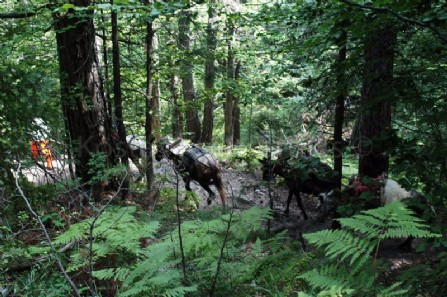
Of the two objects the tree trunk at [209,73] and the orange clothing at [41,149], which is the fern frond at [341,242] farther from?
the tree trunk at [209,73]

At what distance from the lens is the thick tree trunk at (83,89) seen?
6664 mm

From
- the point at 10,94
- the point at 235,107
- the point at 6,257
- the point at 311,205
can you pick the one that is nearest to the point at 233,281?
the point at 6,257

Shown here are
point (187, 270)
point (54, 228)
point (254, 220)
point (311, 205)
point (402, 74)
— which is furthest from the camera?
point (311, 205)

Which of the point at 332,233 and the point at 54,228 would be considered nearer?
the point at 332,233

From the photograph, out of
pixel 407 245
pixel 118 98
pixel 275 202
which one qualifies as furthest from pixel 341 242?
pixel 275 202

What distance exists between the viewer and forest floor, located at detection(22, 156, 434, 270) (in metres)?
5.57

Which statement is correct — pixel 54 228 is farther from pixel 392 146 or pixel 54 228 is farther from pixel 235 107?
pixel 235 107

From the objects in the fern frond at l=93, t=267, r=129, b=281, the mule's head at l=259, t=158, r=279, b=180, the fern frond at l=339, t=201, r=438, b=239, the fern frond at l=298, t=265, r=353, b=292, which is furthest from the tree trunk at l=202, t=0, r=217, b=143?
the fern frond at l=298, t=265, r=353, b=292

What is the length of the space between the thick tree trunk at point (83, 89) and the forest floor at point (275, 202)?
631mm

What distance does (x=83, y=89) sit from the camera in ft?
21.6

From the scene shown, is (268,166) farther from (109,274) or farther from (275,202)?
(109,274)

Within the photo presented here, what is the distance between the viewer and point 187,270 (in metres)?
3.06

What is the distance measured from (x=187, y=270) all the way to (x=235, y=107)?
15.5 metres

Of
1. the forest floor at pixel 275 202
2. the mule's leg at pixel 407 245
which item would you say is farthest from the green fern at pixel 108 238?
the mule's leg at pixel 407 245
